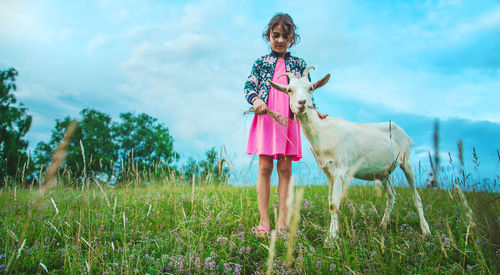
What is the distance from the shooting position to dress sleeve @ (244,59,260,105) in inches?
159

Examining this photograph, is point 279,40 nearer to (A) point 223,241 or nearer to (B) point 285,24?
(B) point 285,24

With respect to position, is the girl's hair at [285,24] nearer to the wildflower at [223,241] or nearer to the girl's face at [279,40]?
the girl's face at [279,40]

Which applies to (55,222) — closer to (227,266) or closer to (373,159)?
(227,266)

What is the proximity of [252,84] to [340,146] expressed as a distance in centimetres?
157

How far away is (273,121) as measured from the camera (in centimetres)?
403

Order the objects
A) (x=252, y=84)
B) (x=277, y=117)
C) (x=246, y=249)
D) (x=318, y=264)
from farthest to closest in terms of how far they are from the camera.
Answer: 1. (x=252, y=84)
2. (x=277, y=117)
3. (x=246, y=249)
4. (x=318, y=264)

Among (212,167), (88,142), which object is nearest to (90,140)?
(88,142)

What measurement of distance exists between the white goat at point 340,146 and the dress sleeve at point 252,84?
1.38ft

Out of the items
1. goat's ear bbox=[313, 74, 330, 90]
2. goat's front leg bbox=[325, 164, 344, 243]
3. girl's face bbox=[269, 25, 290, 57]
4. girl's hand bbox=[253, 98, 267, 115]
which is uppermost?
girl's face bbox=[269, 25, 290, 57]

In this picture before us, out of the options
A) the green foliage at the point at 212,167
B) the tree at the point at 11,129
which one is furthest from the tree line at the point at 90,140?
the green foliage at the point at 212,167

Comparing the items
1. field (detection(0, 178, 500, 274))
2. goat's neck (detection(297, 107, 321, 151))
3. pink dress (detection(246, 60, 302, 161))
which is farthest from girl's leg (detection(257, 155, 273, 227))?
goat's neck (detection(297, 107, 321, 151))

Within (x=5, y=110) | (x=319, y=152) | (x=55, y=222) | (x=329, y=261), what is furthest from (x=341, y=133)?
(x=5, y=110)

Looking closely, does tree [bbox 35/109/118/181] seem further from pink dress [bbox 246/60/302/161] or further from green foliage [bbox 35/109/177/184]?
pink dress [bbox 246/60/302/161]

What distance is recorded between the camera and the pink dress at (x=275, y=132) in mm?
3971
